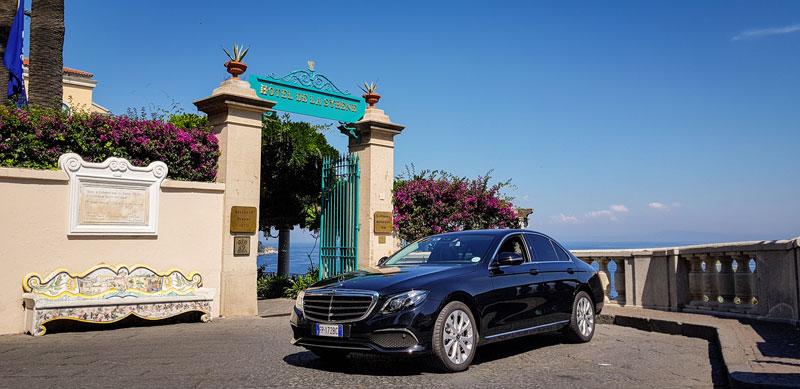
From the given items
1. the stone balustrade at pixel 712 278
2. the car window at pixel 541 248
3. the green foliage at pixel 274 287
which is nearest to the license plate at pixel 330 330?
the car window at pixel 541 248

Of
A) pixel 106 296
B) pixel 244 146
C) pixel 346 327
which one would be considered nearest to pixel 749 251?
pixel 346 327

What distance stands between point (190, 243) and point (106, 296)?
1.75m

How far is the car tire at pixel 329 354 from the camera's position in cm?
652

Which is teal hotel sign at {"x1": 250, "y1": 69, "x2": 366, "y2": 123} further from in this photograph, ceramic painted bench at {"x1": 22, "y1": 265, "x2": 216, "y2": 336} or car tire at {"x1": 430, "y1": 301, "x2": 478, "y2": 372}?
car tire at {"x1": 430, "y1": 301, "x2": 478, "y2": 372}

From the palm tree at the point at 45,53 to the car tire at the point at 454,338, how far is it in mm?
9097

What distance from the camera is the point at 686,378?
6.10 m

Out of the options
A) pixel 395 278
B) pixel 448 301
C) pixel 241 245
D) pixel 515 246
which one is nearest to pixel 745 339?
pixel 515 246

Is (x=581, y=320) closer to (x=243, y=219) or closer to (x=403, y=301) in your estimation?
(x=403, y=301)

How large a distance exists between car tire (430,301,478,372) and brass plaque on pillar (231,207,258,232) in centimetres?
613

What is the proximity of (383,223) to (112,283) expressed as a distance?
6.19 m

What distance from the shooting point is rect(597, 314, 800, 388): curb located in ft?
16.5

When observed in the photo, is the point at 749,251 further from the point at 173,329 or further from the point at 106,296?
the point at 106,296

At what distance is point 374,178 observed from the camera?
14.4 m

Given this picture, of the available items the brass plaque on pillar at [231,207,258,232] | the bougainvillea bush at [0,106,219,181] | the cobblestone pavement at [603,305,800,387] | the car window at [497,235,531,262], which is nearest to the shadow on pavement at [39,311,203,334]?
the brass plaque on pillar at [231,207,258,232]
